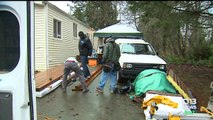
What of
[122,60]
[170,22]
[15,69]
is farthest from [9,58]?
[122,60]

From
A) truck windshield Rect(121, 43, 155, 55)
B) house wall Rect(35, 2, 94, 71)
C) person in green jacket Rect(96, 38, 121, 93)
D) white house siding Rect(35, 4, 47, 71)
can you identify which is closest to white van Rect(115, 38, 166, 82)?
truck windshield Rect(121, 43, 155, 55)

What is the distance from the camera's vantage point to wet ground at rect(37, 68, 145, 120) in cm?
718

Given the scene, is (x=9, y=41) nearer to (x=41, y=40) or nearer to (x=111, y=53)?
(x=111, y=53)

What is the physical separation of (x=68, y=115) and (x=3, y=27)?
4307mm

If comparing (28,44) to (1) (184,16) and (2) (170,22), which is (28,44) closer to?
(2) (170,22)

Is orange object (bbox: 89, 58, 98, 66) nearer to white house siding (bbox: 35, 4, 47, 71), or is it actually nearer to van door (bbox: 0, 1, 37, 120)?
white house siding (bbox: 35, 4, 47, 71)

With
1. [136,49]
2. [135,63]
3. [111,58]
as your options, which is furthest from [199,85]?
[111,58]

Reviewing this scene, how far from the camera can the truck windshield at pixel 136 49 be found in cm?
1264

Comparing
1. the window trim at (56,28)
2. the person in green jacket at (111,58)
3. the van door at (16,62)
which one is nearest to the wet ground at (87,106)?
the person in green jacket at (111,58)

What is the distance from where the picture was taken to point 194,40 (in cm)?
2241

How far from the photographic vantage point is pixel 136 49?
1277 centimetres

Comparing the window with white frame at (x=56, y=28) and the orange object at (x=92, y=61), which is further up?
the window with white frame at (x=56, y=28)

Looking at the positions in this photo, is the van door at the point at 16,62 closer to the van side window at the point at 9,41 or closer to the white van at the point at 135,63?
the van side window at the point at 9,41

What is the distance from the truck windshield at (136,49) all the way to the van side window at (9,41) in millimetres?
9520
